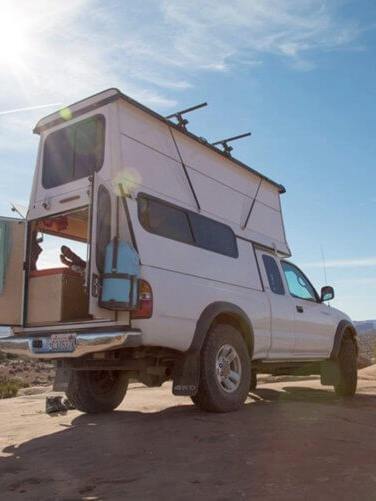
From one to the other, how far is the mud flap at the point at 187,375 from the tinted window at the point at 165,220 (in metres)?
1.26

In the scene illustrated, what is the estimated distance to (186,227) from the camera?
6.11 metres

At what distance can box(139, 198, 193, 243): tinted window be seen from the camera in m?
5.58

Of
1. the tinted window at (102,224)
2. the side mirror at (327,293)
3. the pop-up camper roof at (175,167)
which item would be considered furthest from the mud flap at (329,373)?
the tinted window at (102,224)

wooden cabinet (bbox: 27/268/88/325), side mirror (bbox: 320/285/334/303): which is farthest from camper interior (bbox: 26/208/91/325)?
side mirror (bbox: 320/285/334/303)

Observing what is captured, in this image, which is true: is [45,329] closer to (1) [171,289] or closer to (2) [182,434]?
(1) [171,289]

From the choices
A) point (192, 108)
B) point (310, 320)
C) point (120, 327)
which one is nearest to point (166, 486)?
point (120, 327)

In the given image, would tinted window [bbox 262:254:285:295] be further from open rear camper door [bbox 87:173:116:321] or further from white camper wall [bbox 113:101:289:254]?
open rear camper door [bbox 87:173:116:321]

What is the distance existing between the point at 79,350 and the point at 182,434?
4.12 ft

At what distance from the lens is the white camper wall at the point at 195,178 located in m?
5.74

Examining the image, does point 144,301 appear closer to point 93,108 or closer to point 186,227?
point 186,227

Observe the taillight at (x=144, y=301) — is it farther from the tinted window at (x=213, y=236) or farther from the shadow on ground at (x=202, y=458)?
the tinted window at (x=213, y=236)

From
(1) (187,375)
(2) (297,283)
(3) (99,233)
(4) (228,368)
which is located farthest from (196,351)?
(2) (297,283)

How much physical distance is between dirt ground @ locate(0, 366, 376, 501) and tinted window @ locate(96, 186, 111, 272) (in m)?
1.64

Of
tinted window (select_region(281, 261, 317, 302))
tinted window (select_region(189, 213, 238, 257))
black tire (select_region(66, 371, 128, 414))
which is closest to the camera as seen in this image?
tinted window (select_region(189, 213, 238, 257))
